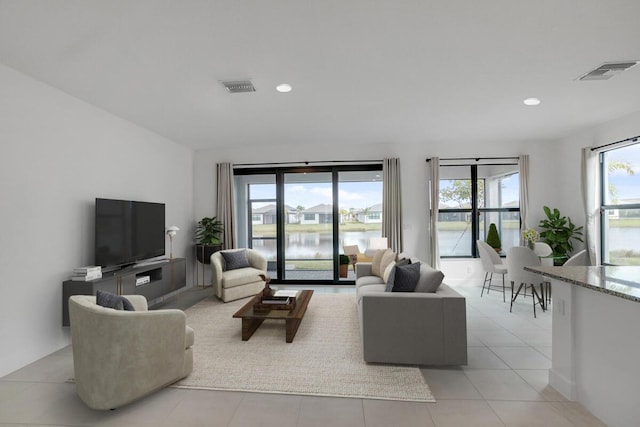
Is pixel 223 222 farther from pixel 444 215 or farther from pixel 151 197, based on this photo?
pixel 444 215

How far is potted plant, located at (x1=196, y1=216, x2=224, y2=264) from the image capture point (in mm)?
6031

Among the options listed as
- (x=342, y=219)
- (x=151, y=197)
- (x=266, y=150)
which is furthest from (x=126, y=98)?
(x=342, y=219)

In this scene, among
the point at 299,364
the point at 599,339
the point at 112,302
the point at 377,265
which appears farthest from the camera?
the point at 377,265

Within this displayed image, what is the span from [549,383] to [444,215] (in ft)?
12.8

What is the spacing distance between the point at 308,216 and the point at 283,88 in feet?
10.9

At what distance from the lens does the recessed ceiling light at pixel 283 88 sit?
3.45 m

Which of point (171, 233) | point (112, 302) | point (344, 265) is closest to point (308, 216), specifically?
point (344, 265)

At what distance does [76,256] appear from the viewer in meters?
3.70

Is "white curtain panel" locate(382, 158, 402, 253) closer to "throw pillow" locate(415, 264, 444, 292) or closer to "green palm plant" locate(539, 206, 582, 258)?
"green palm plant" locate(539, 206, 582, 258)

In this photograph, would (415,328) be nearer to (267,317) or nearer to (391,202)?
(267,317)

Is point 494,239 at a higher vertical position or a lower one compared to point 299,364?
higher

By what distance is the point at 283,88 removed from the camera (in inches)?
139

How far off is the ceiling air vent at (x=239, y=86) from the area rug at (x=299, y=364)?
2.74m

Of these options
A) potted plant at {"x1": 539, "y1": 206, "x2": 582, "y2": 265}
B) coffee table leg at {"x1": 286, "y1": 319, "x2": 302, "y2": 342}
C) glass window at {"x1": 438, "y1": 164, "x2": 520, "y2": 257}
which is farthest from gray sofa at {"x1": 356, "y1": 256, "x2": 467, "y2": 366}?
potted plant at {"x1": 539, "y1": 206, "x2": 582, "y2": 265}
